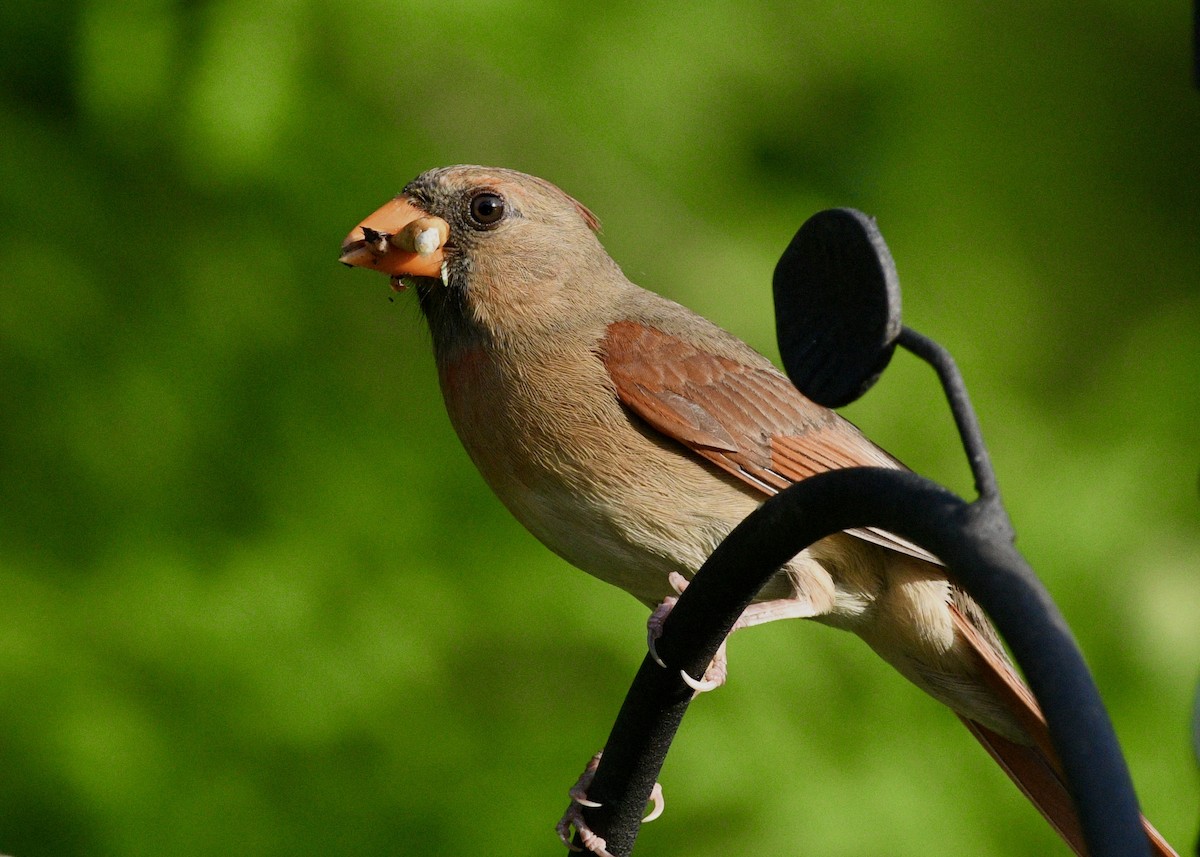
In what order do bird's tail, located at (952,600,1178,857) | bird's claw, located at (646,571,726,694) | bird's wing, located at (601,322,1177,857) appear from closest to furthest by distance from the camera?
bird's claw, located at (646,571,726,694)
bird's tail, located at (952,600,1178,857)
bird's wing, located at (601,322,1177,857)

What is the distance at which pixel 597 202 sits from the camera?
12.0 ft

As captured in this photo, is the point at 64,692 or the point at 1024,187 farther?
the point at 1024,187

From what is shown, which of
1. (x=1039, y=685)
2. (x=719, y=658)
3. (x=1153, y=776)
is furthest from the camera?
(x=1153, y=776)

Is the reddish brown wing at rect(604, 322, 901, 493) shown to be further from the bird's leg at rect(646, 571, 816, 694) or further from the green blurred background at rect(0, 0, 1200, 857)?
the green blurred background at rect(0, 0, 1200, 857)

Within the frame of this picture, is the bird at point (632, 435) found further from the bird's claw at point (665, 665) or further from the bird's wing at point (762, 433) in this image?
the bird's claw at point (665, 665)

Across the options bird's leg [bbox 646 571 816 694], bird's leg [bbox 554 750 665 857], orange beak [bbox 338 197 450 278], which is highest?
orange beak [bbox 338 197 450 278]

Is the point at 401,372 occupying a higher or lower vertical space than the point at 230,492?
higher

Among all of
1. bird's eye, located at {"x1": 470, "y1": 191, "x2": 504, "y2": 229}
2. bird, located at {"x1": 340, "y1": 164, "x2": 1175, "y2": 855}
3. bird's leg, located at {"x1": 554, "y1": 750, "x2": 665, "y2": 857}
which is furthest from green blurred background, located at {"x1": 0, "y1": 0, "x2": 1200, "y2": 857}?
bird's leg, located at {"x1": 554, "y1": 750, "x2": 665, "y2": 857}

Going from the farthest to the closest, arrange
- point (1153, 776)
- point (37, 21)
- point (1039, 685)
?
point (37, 21) < point (1153, 776) < point (1039, 685)

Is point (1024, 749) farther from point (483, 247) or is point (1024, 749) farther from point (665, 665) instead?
point (483, 247)

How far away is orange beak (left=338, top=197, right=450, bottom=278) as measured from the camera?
287cm

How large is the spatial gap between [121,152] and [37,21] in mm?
354

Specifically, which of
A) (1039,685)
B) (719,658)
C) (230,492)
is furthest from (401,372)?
(1039,685)

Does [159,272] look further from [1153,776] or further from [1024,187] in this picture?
[1153,776]
